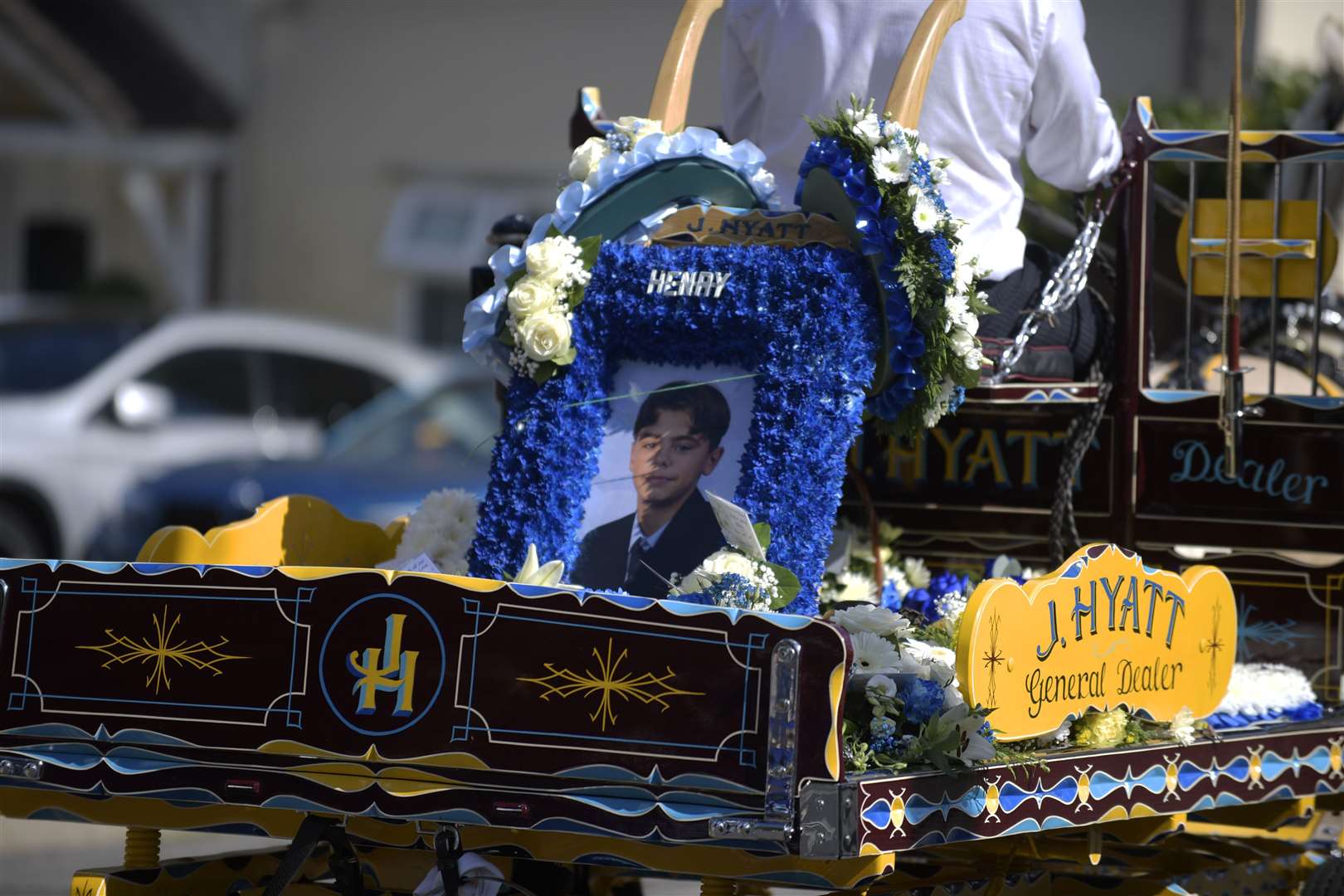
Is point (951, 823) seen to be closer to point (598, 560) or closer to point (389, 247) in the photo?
point (598, 560)

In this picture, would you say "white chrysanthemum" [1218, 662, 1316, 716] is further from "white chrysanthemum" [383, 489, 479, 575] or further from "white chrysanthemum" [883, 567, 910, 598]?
"white chrysanthemum" [383, 489, 479, 575]

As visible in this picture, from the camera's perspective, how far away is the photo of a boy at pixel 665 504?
3.90 m

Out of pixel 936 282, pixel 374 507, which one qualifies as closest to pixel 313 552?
pixel 936 282

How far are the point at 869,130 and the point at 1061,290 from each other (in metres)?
0.91

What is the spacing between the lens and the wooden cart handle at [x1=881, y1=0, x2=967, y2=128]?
392 cm

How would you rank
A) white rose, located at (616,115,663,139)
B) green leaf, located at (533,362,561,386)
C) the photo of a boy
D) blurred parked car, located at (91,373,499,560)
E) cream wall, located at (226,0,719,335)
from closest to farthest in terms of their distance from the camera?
1. the photo of a boy
2. green leaf, located at (533,362,561,386)
3. white rose, located at (616,115,663,139)
4. blurred parked car, located at (91,373,499,560)
5. cream wall, located at (226,0,719,335)

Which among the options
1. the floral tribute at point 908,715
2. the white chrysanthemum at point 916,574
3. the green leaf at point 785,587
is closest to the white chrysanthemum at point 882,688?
the floral tribute at point 908,715

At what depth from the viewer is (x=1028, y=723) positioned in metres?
3.50

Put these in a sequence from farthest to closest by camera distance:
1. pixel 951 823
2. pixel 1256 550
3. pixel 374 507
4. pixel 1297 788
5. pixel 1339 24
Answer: pixel 374 507 → pixel 1339 24 → pixel 1256 550 → pixel 1297 788 → pixel 951 823

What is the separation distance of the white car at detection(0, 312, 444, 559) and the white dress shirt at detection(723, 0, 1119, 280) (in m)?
7.66

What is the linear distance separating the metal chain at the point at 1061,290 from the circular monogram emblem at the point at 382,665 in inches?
66.2

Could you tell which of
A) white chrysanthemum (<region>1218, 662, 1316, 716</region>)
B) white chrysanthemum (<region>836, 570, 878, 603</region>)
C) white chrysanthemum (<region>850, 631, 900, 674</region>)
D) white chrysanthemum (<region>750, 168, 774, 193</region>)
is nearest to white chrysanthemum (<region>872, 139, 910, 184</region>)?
white chrysanthemum (<region>750, 168, 774, 193</region>)

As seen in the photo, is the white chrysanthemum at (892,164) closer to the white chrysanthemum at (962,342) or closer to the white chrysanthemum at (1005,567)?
the white chrysanthemum at (962,342)

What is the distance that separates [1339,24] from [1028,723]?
3.34m
